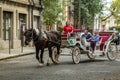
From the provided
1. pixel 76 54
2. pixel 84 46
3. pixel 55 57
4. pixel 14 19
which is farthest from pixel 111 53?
pixel 14 19

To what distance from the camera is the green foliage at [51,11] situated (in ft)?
138

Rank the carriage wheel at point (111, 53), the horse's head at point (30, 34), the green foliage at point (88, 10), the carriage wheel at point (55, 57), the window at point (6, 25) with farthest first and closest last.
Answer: the green foliage at point (88, 10)
the window at point (6, 25)
the carriage wheel at point (111, 53)
the carriage wheel at point (55, 57)
the horse's head at point (30, 34)

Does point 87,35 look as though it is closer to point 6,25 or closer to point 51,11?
point 6,25

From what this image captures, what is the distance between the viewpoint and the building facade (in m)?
34.4

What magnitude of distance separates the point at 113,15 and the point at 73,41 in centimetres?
6486

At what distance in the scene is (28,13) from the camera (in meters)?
40.5

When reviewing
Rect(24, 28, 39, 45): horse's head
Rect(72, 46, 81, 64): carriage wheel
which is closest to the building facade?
Rect(72, 46, 81, 64): carriage wheel

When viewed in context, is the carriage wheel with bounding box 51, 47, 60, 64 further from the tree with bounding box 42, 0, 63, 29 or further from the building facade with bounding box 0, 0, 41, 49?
the tree with bounding box 42, 0, 63, 29

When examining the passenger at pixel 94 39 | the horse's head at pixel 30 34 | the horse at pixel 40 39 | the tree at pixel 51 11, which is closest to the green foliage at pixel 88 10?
the tree at pixel 51 11

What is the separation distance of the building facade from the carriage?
10.2 m

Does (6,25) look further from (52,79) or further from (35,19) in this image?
(52,79)

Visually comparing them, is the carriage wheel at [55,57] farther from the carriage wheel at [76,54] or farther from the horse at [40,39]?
the carriage wheel at [76,54]

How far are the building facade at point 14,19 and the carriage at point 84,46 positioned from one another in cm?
1021

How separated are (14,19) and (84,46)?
15.9 metres
